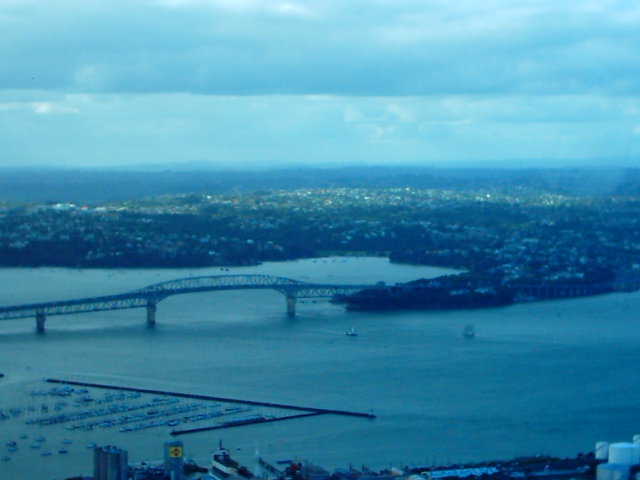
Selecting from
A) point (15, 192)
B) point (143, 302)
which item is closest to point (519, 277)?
point (143, 302)

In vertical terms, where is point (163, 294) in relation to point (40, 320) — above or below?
above

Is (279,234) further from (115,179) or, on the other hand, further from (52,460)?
(115,179)

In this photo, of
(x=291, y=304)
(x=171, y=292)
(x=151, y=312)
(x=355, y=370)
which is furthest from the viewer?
(x=291, y=304)

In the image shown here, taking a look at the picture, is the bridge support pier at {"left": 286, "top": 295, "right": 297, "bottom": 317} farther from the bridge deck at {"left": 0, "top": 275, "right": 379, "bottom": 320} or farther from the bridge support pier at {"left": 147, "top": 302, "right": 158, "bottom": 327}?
the bridge support pier at {"left": 147, "top": 302, "right": 158, "bottom": 327}

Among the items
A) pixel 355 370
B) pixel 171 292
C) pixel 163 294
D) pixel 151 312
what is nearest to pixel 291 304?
pixel 171 292

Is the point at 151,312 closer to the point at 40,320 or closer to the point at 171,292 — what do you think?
the point at 171,292

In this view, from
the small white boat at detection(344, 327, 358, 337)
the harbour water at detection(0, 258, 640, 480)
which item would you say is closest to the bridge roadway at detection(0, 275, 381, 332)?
the harbour water at detection(0, 258, 640, 480)

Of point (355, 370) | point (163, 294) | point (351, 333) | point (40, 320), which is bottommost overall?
point (355, 370)
